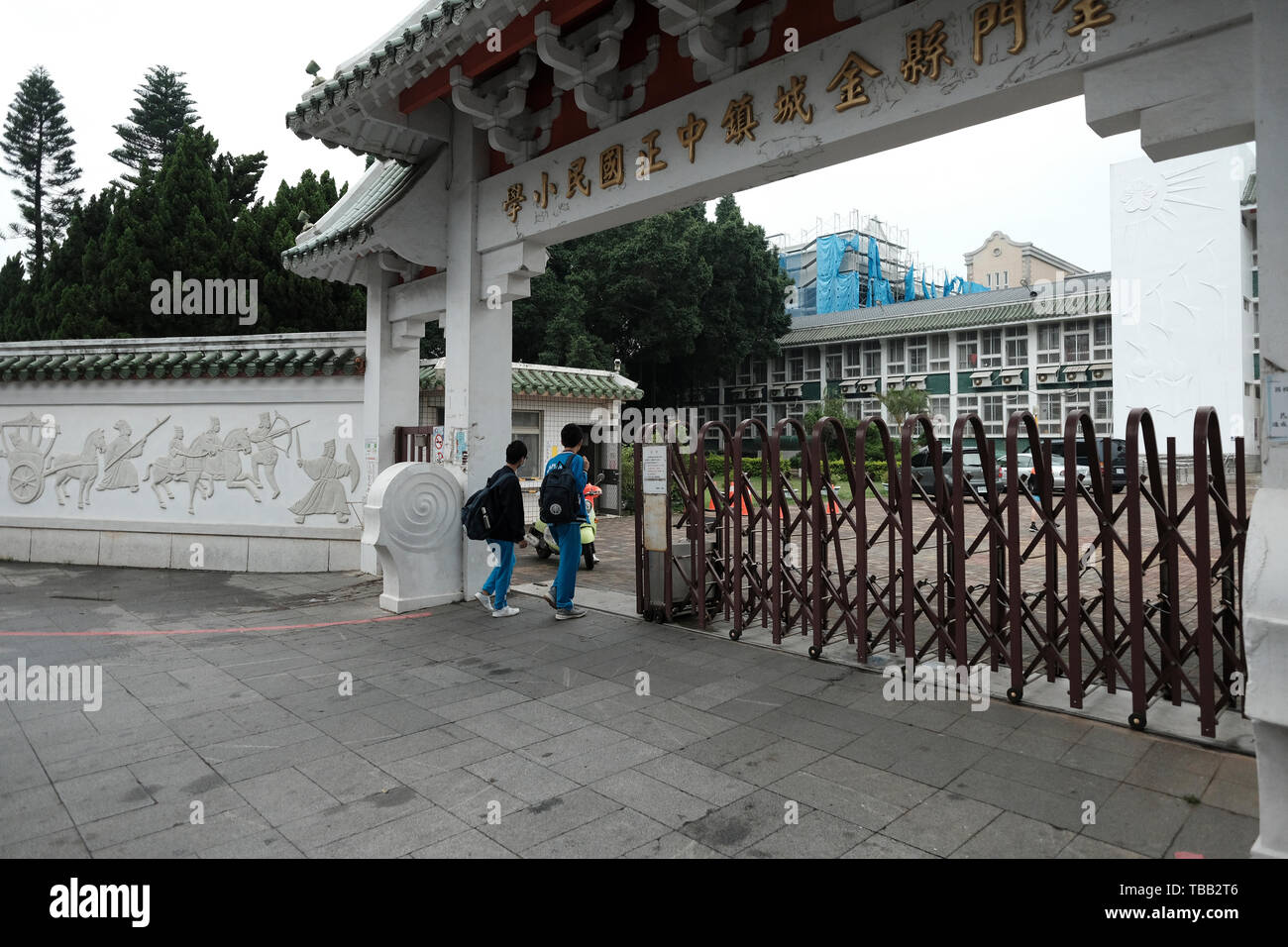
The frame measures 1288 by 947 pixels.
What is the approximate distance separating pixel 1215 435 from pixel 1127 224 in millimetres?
26246

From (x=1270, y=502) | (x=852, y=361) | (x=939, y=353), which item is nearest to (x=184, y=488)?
(x=1270, y=502)

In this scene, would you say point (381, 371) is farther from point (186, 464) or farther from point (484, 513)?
point (484, 513)

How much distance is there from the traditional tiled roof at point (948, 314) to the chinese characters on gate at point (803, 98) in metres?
29.3

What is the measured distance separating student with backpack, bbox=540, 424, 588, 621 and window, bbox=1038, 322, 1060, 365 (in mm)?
29785

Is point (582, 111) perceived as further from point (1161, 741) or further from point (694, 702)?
point (1161, 741)

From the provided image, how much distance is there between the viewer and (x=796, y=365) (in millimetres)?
38812

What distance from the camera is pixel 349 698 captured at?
4.53 m

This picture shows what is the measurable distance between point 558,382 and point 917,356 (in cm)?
2431

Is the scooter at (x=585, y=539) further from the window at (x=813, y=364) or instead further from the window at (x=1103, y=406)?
the window at (x=813, y=364)

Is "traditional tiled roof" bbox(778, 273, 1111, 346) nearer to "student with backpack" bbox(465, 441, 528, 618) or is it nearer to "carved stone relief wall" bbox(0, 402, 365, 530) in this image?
"carved stone relief wall" bbox(0, 402, 365, 530)

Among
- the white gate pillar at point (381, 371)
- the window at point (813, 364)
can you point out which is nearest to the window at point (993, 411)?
the window at point (813, 364)

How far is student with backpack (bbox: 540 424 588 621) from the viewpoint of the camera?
20.9ft

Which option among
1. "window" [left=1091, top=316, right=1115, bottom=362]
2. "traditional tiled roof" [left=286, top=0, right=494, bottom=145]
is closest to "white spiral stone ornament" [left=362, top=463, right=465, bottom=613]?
"traditional tiled roof" [left=286, top=0, right=494, bottom=145]

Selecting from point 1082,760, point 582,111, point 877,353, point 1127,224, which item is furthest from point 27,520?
point 877,353
